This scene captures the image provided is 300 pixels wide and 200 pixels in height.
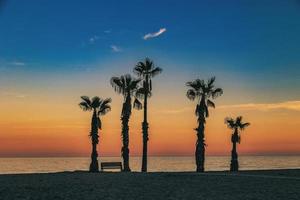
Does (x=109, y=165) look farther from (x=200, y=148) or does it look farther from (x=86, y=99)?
(x=200, y=148)

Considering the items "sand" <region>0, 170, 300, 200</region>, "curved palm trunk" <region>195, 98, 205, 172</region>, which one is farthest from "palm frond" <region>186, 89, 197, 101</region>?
"sand" <region>0, 170, 300, 200</region>

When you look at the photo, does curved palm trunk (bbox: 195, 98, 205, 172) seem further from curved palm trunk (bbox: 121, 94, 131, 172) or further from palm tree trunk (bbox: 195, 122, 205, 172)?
curved palm trunk (bbox: 121, 94, 131, 172)

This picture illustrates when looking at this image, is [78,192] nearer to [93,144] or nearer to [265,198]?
[265,198]

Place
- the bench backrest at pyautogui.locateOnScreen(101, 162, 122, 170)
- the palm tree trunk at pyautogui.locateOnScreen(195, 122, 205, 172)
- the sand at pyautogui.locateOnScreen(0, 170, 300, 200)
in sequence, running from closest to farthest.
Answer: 1. the sand at pyautogui.locateOnScreen(0, 170, 300, 200)
2. the bench backrest at pyautogui.locateOnScreen(101, 162, 122, 170)
3. the palm tree trunk at pyautogui.locateOnScreen(195, 122, 205, 172)

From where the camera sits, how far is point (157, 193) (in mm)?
20375

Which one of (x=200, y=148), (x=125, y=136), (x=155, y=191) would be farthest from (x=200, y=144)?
(x=155, y=191)

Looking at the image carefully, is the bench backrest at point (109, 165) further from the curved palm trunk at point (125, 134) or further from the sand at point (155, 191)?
the sand at point (155, 191)

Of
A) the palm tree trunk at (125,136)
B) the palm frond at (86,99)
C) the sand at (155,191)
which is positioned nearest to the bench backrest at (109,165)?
the palm tree trunk at (125,136)

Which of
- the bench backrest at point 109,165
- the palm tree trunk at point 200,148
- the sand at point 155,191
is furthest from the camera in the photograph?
the palm tree trunk at point 200,148

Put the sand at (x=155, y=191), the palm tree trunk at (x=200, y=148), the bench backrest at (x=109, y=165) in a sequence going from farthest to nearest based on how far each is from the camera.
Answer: the palm tree trunk at (x=200, y=148), the bench backrest at (x=109, y=165), the sand at (x=155, y=191)

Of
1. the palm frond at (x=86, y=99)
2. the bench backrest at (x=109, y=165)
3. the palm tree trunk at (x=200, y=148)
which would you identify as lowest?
the bench backrest at (x=109, y=165)

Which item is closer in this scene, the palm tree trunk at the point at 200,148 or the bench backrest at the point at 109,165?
the bench backrest at the point at 109,165

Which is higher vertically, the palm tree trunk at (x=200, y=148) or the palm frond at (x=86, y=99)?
the palm frond at (x=86, y=99)

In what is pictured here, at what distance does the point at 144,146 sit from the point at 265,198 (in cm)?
2911
